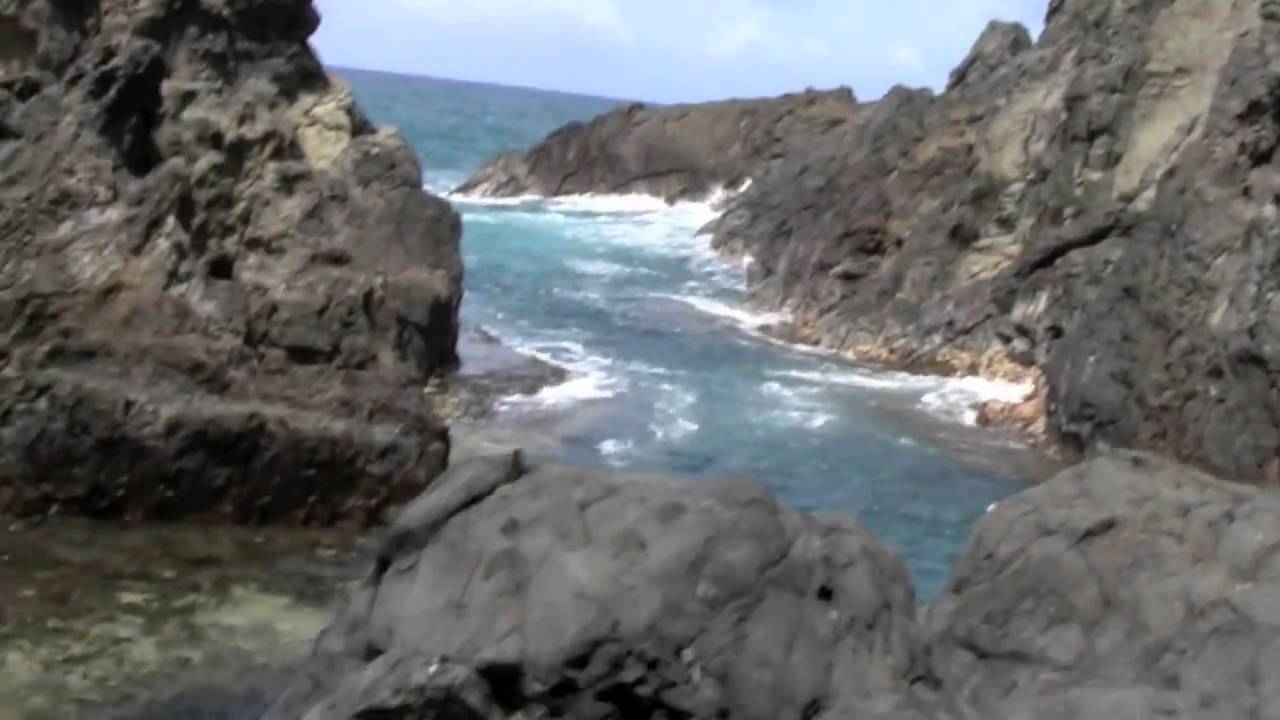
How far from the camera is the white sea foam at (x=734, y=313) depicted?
27.2 m

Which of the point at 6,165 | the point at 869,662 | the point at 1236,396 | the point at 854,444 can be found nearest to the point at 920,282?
the point at 854,444

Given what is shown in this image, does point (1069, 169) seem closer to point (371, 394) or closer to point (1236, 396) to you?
point (1236, 396)

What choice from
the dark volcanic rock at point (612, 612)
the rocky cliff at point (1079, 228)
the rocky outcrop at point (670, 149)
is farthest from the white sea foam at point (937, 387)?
the rocky outcrop at point (670, 149)

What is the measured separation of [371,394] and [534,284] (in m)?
18.4

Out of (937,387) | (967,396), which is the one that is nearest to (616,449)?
(967,396)

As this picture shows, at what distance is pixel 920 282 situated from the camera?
25.3 meters

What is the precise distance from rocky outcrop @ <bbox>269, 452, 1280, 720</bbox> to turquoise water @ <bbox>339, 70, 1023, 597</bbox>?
594 centimetres

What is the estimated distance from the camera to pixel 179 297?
13047 mm

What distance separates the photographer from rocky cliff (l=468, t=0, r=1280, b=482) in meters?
16.1

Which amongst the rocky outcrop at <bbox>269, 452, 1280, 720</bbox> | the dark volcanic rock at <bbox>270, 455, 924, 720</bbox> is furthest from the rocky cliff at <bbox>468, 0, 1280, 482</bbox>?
the dark volcanic rock at <bbox>270, 455, 924, 720</bbox>

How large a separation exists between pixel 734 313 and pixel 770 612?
73.9 feet

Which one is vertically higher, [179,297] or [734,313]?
[179,297]

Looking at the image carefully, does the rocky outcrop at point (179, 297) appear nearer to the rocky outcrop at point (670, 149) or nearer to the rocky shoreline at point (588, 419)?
the rocky shoreline at point (588, 419)

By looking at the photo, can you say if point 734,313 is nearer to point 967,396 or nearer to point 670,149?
point 967,396
